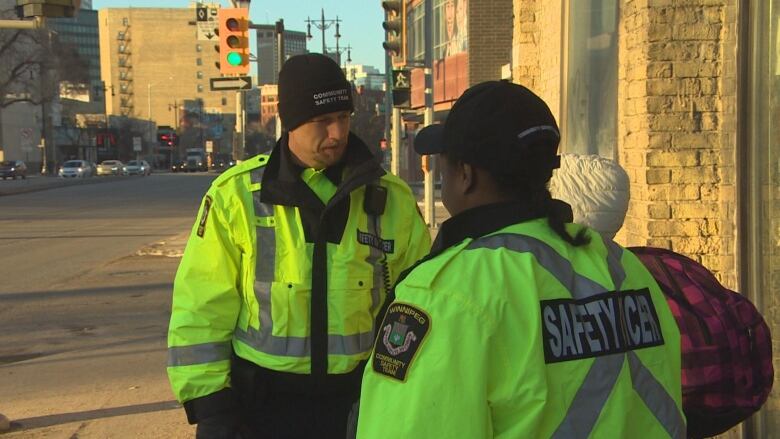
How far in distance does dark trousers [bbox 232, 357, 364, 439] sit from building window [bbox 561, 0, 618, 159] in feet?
11.6

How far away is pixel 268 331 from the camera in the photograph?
8.04 ft

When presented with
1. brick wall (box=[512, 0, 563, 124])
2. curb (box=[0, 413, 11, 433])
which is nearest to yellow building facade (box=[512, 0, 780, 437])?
brick wall (box=[512, 0, 563, 124])

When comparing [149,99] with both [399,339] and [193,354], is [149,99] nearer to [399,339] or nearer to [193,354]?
[193,354]

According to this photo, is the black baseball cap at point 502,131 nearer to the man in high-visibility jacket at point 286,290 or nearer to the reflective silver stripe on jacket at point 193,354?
the man in high-visibility jacket at point 286,290

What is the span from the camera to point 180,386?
7.66 ft

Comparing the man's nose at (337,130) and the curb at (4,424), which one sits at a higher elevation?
the man's nose at (337,130)

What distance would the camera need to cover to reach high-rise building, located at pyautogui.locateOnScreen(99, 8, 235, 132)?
137 metres

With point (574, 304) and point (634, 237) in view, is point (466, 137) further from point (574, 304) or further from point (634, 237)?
point (634, 237)

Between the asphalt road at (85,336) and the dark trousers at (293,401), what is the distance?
2.61 metres

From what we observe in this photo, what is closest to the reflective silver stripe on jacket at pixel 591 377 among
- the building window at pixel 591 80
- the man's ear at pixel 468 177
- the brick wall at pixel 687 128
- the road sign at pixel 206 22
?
the man's ear at pixel 468 177

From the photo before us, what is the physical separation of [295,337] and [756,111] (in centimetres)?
293

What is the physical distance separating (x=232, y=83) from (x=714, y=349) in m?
11.7

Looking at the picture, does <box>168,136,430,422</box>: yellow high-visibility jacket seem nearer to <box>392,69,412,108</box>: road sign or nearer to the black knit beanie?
the black knit beanie

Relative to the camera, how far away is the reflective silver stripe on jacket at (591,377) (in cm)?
136
